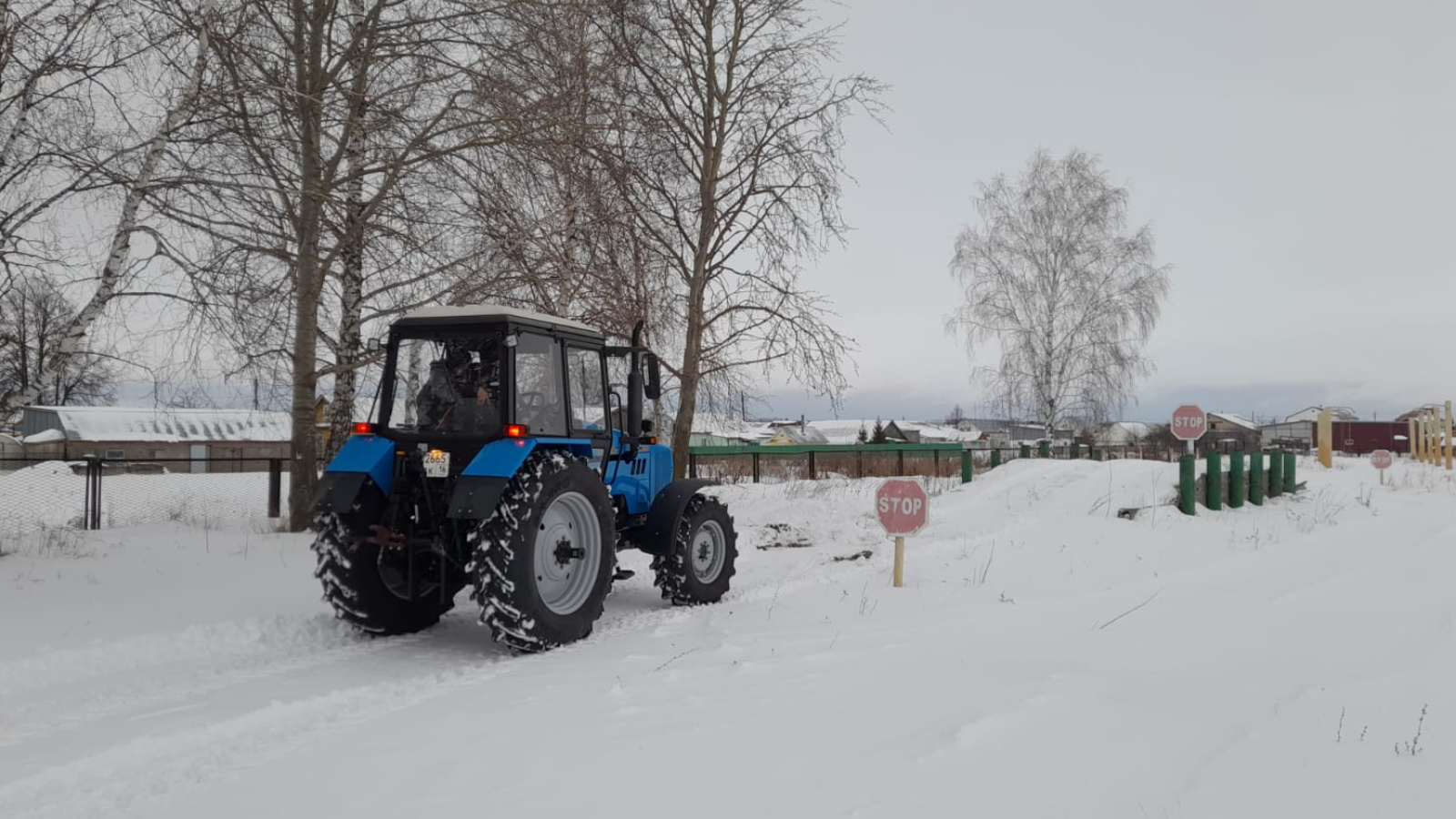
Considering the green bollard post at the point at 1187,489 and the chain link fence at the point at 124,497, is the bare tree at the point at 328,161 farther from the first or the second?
the green bollard post at the point at 1187,489

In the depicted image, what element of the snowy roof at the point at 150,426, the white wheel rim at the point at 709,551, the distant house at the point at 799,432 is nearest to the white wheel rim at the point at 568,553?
the white wheel rim at the point at 709,551

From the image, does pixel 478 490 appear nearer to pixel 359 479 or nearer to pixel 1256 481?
pixel 359 479

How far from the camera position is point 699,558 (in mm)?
7453

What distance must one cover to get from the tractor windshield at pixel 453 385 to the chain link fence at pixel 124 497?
547 centimetres

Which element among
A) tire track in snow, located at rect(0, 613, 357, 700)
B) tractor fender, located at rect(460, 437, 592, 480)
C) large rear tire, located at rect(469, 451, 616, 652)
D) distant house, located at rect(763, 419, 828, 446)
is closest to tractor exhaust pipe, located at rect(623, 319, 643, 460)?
large rear tire, located at rect(469, 451, 616, 652)

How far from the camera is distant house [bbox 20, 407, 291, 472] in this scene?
37500 millimetres

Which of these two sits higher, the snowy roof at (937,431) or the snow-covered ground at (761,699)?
the snowy roof at (937,431)

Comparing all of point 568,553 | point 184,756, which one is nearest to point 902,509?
point 568,553

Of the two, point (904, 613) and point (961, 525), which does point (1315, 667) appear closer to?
point (904, 613)

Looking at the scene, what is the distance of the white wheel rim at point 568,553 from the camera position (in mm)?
5941

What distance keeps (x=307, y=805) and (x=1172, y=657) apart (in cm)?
437

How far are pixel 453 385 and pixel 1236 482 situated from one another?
1314cm

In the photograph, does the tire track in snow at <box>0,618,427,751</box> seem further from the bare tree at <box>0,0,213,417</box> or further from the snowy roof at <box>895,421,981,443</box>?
the snowy roof at <box>895,421,981,443</box>

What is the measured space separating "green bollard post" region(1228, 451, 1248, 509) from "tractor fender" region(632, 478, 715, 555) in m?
11.0
